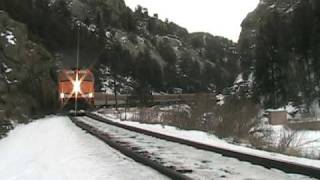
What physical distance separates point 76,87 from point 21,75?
6168mm

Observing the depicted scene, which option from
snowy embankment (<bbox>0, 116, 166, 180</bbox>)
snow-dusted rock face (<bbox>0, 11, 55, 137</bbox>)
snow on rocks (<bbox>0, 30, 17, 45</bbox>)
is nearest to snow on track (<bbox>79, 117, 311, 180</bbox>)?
snowy embankment (<bbox>0, 116, 166, 180</bbox>)

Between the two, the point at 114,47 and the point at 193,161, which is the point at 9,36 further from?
the point at 114,47

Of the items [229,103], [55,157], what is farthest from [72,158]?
[229,103]

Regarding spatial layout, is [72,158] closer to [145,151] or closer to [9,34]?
[145,151]

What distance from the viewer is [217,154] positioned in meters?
12.9

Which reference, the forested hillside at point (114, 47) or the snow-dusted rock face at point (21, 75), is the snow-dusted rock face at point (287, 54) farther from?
the snow-dusted rock face at point (21, 75)

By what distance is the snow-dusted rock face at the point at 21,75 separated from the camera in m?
39.2

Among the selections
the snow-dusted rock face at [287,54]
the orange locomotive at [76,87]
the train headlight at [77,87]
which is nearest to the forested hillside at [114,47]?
the snow-dusted rock face at [287,54]

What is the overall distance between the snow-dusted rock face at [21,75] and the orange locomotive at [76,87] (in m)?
3.29

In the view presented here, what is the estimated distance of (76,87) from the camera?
4472cm

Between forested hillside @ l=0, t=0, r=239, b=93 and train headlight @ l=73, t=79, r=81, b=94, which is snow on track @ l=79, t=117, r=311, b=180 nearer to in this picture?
train headlight @ l=73, t=79, r=81, b=94

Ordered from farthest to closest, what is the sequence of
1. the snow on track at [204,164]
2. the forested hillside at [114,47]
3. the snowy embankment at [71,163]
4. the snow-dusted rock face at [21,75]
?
1. the forested hillside at [114,47]
2. the snow-dusted rock face at [21,75]
3. the snowy embankment at [71,163]
4. the snow on track at [204,164]

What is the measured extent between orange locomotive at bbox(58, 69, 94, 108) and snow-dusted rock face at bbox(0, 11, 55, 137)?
129 inches

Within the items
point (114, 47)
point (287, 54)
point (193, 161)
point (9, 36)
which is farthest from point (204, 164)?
point (114, 47)
